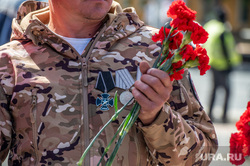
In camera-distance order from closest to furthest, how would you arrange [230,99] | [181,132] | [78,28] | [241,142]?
[241,142]
[181,132]
[78,28]
[230,99]

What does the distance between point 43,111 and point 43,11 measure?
705mm

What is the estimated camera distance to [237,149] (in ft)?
6.60

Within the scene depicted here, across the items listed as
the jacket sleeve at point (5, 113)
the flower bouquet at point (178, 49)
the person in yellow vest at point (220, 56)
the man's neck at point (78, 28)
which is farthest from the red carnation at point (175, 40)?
the person in yellow vest at point (220, 56)

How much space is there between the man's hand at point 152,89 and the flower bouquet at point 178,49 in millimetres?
40

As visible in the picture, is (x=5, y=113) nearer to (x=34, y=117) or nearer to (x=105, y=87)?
(x=34, y=117)

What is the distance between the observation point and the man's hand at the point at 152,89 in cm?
189

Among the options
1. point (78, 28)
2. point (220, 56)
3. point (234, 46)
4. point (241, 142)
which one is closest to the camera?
point (241, 142)

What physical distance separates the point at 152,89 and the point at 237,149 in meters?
0.42

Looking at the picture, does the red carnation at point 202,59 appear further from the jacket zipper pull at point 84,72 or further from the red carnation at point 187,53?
the jacket zipper pull at point 84,72

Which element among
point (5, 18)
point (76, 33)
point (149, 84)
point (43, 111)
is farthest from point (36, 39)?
point (5, 18)

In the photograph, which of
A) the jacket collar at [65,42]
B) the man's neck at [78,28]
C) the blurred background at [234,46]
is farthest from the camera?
the blurred background at [234,46]

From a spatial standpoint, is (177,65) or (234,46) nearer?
(177,65)

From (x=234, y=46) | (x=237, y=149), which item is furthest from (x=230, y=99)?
(x=237, y=149)

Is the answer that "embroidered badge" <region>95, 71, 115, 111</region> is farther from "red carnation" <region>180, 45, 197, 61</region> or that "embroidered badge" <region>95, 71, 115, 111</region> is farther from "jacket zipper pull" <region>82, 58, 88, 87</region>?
"red carnation" <region>180, 45, 197, 61</region>
